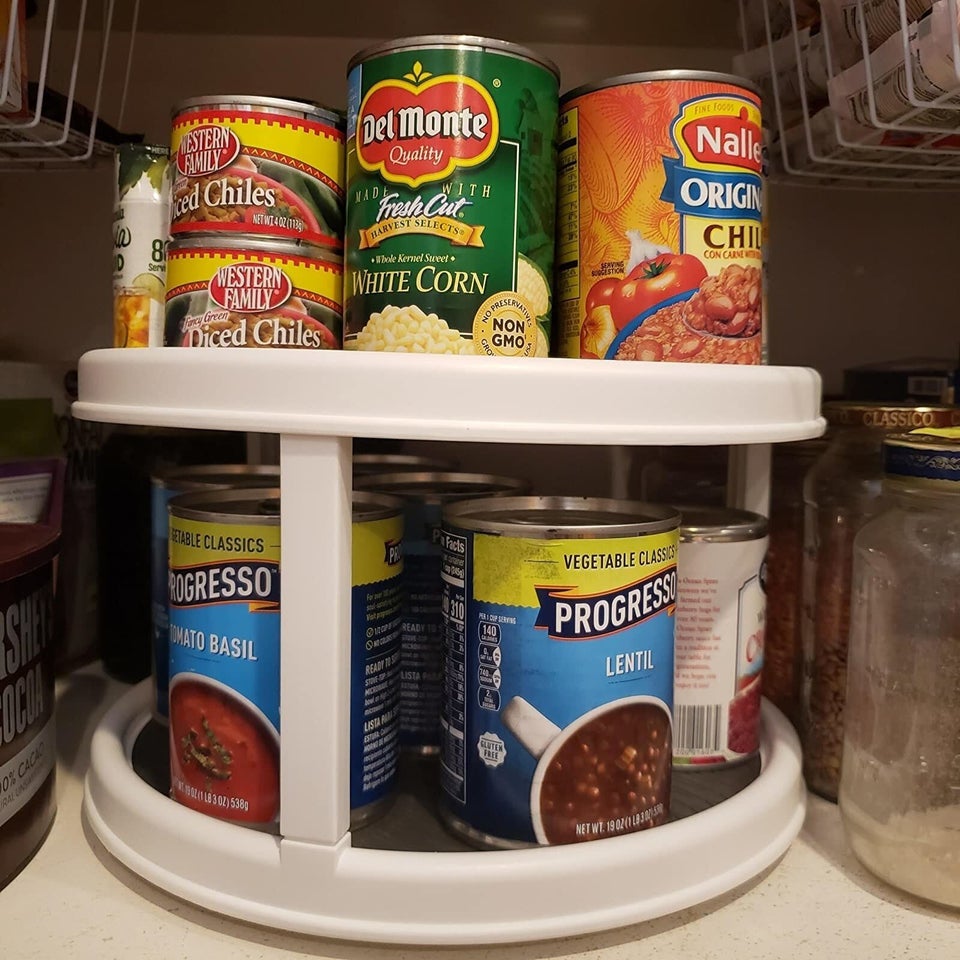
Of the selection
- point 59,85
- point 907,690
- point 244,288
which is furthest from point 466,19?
point 907,690

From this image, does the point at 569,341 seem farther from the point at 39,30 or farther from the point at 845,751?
the point at 39,30

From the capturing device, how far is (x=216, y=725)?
1.97ft

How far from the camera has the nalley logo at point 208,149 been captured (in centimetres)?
60

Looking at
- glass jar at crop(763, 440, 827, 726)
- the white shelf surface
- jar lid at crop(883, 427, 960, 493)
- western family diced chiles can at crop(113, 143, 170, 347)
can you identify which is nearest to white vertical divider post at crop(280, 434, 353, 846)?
the white shelf surface

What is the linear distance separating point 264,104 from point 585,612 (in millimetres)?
392

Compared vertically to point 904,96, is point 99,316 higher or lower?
lower

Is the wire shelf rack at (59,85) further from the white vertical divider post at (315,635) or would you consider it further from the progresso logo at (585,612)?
the progresso logo at (585,612)

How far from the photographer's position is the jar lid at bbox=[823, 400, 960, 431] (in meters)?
0.69

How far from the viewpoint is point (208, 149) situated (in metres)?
0.61

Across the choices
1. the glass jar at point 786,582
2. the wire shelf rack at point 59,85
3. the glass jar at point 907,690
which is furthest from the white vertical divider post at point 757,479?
the wire shelf rack at point 59,85

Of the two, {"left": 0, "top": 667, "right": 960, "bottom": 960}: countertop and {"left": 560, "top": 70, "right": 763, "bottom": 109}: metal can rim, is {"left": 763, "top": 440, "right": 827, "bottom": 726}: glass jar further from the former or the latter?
{"left": 560, "top": 70, "right": 763, "bottom": 109}: metal can rim

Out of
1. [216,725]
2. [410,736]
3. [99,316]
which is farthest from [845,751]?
[99,316]

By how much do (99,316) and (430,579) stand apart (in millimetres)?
619

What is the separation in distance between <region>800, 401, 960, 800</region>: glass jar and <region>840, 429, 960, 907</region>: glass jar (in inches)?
2.3
